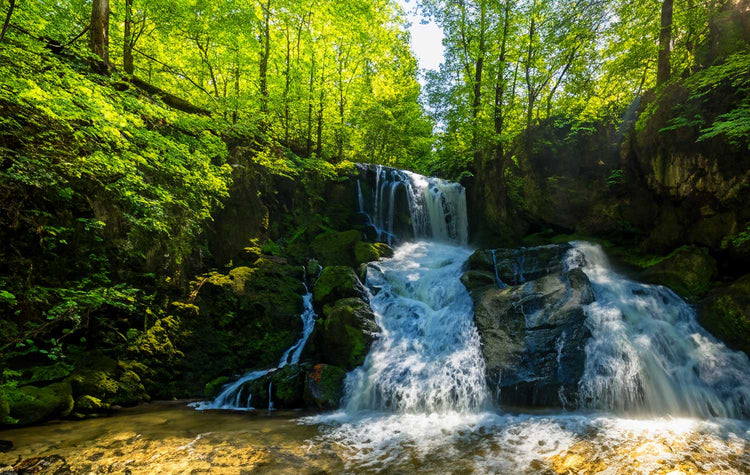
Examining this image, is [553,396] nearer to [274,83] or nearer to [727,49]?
[727,49]

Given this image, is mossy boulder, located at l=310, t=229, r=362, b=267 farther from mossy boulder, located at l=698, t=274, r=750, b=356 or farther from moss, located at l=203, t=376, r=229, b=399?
mossy boulder, located at l=698, t=274, r=750, b=356

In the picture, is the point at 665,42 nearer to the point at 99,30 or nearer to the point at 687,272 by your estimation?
the point at 687,272

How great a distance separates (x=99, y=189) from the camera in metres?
6.55

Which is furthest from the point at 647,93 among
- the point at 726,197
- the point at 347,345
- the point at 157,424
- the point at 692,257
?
the point at 157,424

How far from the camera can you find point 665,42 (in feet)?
28.5

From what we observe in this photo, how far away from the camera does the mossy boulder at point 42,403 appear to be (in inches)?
191

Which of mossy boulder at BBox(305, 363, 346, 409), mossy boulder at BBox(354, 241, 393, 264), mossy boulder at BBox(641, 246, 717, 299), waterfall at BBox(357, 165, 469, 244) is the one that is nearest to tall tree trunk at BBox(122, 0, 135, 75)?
mossy boulder at BBox(354, 241, 393, 264)

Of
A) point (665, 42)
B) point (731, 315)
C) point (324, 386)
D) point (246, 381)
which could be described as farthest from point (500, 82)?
point (246, 381)

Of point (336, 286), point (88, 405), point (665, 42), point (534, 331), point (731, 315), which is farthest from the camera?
point (336, 286)

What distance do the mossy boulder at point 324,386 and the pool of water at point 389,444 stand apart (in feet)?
1.95

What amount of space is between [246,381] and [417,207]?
10.9 meters

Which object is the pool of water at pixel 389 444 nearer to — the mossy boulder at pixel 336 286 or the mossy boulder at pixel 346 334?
the mossy boulder at pixel 346 334

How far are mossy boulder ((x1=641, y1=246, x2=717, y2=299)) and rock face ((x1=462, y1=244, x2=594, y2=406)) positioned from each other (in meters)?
2.22

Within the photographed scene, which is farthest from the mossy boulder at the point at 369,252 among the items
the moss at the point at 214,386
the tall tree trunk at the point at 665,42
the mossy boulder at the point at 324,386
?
the tall tree trunk at the point at 665,42
